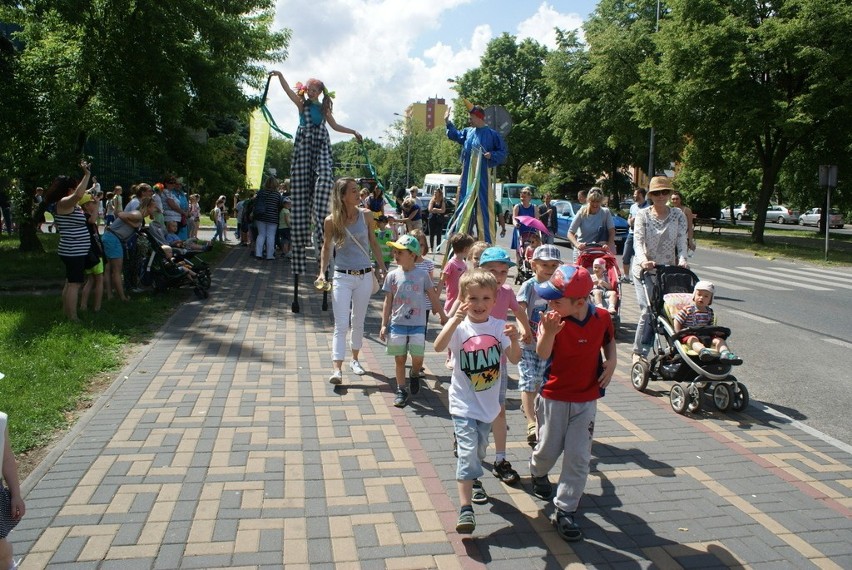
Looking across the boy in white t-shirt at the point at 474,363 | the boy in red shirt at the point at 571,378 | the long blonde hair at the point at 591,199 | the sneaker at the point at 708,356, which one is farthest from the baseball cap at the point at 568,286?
the long blonde hair at the point at 591,199

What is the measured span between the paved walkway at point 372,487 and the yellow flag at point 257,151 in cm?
1295

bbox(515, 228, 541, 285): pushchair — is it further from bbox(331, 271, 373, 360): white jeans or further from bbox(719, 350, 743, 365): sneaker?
bbox(719, 350, 743, 365): sneaker

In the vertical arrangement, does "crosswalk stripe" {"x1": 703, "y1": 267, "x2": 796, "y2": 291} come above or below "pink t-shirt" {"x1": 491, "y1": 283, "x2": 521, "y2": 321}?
below

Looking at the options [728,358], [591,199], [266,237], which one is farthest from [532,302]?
[266,237]

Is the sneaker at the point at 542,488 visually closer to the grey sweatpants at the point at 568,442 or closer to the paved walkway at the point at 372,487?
the paved walkway at the point at 372,487

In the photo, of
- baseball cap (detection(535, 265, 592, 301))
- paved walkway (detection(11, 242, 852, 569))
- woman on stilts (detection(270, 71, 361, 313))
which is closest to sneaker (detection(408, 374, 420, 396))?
paved walkway (detection(11, 242, 852, 569))

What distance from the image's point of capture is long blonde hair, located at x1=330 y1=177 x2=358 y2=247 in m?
6.69

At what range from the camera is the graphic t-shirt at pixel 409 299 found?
20.3 ft

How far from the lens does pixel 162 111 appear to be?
14219 mm

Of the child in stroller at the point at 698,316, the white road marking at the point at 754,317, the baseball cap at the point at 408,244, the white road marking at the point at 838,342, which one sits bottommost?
the white road marking at the point at 838,342

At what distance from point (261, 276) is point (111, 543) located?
10.4m

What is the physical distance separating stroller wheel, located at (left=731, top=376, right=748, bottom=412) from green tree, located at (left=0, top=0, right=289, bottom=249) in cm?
1103

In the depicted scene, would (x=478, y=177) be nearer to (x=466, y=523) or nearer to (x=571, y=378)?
(x=571, y=378)

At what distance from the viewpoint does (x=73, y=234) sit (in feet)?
27.7
